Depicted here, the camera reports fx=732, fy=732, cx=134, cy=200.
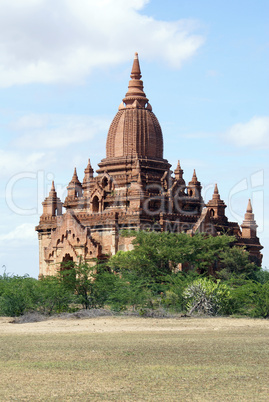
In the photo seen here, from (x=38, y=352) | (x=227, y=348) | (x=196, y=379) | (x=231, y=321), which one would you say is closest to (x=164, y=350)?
(x=227, y=348)

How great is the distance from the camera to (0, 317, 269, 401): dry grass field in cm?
1105

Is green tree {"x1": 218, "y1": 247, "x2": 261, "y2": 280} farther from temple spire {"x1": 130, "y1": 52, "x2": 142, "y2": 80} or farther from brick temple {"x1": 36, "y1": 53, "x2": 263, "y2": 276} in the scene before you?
temple spire {"x1": 130, "y1": 52, "x2": 142, "y2": 80}

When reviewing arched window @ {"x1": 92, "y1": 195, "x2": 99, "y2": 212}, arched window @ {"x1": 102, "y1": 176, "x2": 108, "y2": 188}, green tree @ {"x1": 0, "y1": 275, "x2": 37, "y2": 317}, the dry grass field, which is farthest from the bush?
arched window @ {"x1": 102, "y1": 176, "x2": 108, "y2": 188}

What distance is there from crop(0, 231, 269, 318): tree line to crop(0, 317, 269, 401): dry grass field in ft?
11.7

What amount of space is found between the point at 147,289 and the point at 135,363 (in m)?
14.2

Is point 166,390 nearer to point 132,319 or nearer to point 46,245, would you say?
point 132,319

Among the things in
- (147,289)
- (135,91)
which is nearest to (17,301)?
(147,289)

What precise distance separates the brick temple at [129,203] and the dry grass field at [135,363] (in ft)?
51.7

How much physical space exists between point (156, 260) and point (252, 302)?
21.3 feet

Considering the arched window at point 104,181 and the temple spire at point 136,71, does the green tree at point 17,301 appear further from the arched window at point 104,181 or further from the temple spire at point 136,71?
the temple spire at point 136,71

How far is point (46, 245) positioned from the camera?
1709 inches

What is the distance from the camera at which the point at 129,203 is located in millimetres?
38906

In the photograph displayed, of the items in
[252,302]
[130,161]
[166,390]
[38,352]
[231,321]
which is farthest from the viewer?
[130,161]

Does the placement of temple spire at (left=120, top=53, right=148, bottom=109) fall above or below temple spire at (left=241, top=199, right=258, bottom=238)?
above
